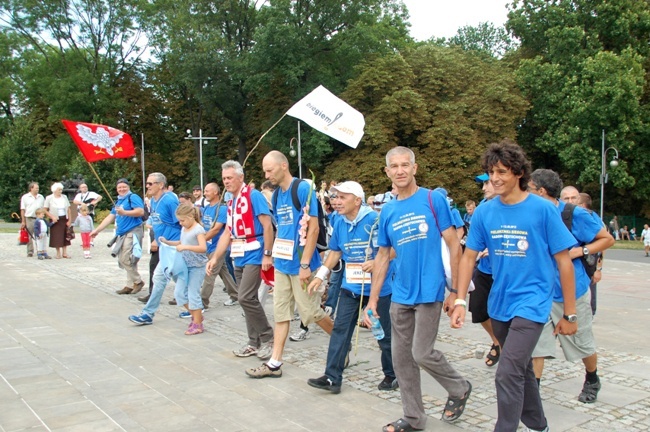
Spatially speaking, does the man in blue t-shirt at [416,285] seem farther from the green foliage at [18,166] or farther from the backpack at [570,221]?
the green foliage at [18,166]

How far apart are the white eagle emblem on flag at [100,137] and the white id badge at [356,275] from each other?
9.59 meters

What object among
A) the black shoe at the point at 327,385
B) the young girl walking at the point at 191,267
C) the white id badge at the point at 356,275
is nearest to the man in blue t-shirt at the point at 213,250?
the young girl walking at the point at 191,267

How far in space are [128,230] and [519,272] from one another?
803cm

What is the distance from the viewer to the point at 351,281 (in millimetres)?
5238

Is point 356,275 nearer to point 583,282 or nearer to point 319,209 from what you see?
point 319,209

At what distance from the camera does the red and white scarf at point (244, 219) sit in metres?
6.30

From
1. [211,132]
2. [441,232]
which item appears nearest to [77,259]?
[441,232]

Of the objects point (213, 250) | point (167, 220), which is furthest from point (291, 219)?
point (213, 250)

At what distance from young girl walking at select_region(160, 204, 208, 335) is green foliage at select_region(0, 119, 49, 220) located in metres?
34.6

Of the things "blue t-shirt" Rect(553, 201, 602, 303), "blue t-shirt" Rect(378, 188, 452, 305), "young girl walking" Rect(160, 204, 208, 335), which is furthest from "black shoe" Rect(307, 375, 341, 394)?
"young girl walking" Rect(160, 204, 208, 335)

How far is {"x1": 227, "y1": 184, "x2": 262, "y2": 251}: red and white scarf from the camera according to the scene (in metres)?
6.30

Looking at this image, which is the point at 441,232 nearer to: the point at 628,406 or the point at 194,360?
the point at 628,406

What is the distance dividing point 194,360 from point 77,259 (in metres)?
11.2

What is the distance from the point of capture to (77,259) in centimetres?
1630
